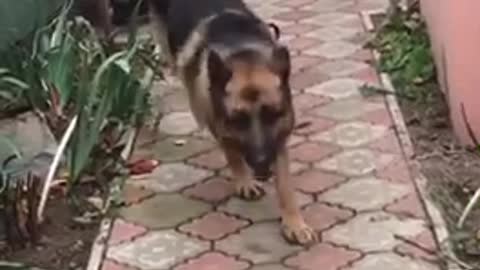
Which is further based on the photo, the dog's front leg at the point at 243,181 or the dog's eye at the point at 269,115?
the dog's front leg at the point at 243,181

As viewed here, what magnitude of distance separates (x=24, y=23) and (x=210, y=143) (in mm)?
1341

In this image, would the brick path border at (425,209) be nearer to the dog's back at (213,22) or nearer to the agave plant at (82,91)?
the agave plant at (82,91)

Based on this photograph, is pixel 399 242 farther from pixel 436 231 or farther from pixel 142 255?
pixel 142 255

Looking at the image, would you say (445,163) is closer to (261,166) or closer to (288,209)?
(288,209)

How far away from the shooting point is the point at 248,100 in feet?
15.7

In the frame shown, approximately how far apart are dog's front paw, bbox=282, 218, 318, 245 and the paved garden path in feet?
0.13

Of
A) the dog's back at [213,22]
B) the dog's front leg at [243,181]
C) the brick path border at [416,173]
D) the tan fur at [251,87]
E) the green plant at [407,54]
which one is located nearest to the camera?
the brick path border at [416,173]

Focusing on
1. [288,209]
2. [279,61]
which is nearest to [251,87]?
[279,61]

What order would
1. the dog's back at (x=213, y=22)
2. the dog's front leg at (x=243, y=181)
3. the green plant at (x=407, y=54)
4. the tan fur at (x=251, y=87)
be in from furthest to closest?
the green plant at (x=407, y=54), the dog's front leg at (x=243, y=181), the dog's back at (x=213, y=22), the tan fur at (x=251, y=87)

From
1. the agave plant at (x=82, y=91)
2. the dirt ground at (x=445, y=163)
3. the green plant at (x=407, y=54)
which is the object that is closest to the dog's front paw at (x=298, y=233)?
the dirt ground at (x=445, y=163)

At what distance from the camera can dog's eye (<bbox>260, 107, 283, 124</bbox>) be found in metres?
4.78

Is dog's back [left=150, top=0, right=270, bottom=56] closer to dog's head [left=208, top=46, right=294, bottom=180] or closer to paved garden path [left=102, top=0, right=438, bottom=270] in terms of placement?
dog's head [left=208, top=46, right=294, bottom=180]

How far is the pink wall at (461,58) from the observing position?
5.35 meters

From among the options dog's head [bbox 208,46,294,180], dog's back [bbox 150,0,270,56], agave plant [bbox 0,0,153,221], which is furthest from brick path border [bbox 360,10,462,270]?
agave plant [bbox 0,0,153,221]
